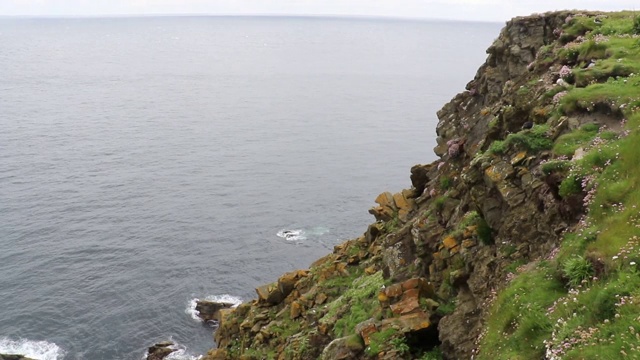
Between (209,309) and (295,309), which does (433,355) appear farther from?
(209,309)

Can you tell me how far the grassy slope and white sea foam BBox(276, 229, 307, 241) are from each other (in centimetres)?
6031

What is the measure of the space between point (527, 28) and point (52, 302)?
5555 centimetres

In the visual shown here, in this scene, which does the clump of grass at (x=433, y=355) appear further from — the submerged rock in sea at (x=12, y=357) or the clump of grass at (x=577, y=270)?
the submerged rock in sea at (x=12, y=357)

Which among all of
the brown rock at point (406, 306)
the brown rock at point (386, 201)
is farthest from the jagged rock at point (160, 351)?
the brown rock at point (406, 306)

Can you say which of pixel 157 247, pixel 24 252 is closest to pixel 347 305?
pixel 157 247

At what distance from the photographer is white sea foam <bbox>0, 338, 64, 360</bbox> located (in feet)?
178

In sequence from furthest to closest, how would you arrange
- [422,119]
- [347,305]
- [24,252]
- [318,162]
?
[422,119] < [318,162] < [24,252] < [347,305]

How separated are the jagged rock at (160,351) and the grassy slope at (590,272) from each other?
4482cm

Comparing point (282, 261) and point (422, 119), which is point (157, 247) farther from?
point (422, 119)

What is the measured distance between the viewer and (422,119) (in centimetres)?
14650

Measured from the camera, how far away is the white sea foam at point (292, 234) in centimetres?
8044

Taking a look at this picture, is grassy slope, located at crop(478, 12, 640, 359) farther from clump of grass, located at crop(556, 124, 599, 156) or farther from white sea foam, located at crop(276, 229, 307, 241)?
white sea foam, located at crop(276, 229, 307, 241)

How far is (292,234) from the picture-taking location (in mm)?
81438

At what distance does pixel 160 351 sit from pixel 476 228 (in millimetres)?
42332
